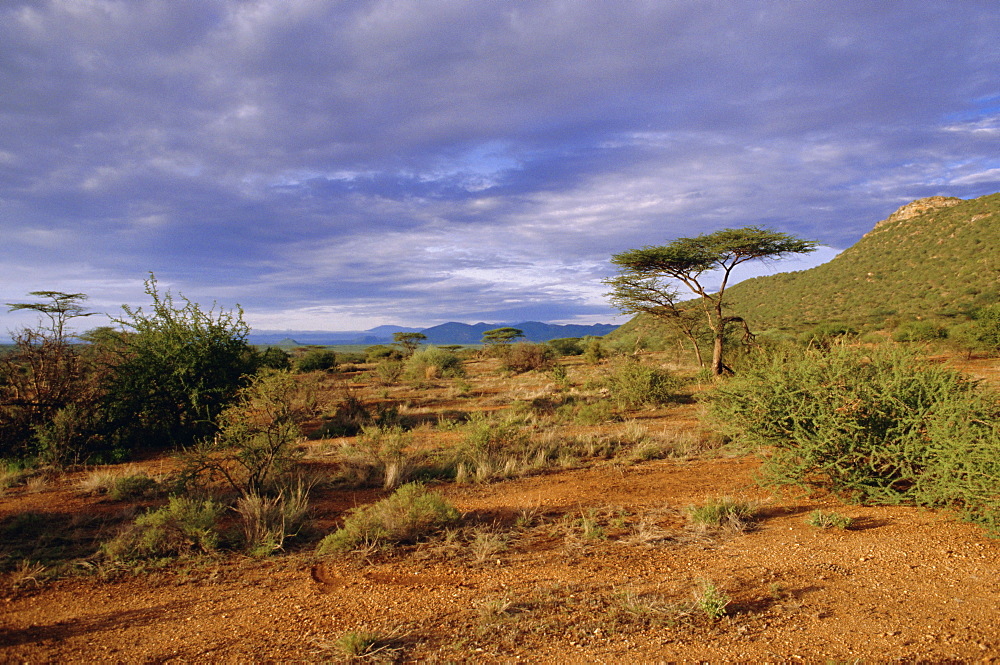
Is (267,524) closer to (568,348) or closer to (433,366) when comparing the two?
(433,366)

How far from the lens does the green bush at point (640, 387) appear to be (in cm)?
1432

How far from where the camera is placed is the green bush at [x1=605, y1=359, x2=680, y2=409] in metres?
14.3

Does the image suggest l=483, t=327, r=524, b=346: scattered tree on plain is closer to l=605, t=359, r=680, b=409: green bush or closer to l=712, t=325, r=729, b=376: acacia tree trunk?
l=712, t=325, r=729, b=376: acacia tree trunk

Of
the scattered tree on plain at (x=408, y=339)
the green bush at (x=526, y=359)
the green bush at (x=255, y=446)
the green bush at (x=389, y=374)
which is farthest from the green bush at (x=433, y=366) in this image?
the green bush at (x=255, y=446)

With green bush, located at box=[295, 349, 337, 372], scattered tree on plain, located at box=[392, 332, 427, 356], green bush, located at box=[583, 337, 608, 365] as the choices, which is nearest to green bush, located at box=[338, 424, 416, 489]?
green bush, located at box=[295, 349, 337, 372]

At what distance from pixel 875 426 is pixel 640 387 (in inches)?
326

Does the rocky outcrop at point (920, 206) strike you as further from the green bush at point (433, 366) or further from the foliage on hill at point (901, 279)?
the green bush at point (433, 366)

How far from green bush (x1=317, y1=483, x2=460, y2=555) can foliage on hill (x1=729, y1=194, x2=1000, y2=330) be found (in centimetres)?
3228

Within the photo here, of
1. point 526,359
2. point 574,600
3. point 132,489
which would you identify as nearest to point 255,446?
point 132,489

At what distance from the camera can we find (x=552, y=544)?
17.1 ft

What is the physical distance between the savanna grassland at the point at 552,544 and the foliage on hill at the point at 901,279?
92.3 feet

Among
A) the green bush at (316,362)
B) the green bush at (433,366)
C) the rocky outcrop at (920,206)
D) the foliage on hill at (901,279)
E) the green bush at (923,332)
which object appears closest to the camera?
the green bush at (923,332)

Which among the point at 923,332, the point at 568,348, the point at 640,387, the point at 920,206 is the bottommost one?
the point at 640,387

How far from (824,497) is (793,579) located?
2.86 meters
